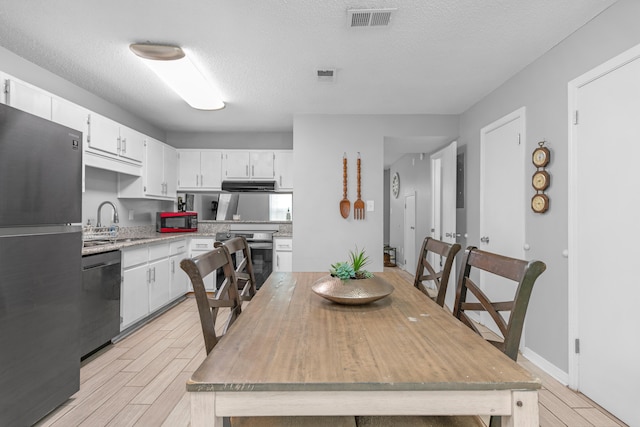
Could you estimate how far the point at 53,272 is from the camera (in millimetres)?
1861

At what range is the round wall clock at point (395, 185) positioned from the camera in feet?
23.9

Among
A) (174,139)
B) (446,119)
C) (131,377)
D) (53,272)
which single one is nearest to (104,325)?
(131,377)

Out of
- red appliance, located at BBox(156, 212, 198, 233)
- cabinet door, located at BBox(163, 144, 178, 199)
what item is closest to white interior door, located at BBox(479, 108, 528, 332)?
red appliance, located at BBox(156, 212, 198, 233)

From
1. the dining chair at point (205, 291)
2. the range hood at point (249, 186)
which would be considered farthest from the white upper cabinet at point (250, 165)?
the dining chair at point (205, 291)

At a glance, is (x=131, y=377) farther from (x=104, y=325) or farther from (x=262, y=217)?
(x=262, y=217)

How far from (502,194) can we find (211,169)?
12.7 ft

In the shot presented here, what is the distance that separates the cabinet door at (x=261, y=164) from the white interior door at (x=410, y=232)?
278 centimetres

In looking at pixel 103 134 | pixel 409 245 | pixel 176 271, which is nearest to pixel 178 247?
pixel 176 271

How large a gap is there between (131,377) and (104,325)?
0.63 meters

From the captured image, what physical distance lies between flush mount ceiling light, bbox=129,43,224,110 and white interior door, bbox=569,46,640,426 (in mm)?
2906

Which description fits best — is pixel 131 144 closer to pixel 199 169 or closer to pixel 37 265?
pixel 199 169

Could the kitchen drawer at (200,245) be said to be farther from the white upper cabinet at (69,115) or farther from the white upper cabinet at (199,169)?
the white upper cabinet at (69,115)

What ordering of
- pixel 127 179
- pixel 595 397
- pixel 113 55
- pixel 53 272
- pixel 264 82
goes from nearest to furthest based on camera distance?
pixel 53 272, pixel 595 397, pixel 113 55, pixel 264 82, pixel 127 179

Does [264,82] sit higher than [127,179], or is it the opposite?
[264,82]
